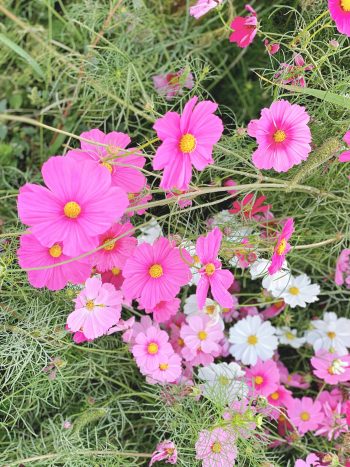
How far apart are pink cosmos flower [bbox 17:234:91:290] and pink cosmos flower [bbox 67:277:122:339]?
73mm

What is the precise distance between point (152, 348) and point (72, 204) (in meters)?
0.37

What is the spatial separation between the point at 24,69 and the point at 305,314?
845 millimetres

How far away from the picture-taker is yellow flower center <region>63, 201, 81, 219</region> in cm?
73

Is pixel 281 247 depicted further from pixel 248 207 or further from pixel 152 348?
pixel 152 348

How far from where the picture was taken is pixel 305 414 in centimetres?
112

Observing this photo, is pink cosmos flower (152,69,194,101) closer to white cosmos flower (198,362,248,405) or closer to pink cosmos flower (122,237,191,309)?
pink cosmos flower (122,237,191,309)

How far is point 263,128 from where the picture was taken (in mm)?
828

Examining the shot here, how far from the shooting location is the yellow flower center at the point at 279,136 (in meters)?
0.83

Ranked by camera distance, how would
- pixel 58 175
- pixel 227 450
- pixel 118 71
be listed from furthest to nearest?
pixel 118 71, pixel 227 450, pixel 58 175

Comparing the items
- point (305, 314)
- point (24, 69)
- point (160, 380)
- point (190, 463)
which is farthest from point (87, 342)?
point (24, 69)

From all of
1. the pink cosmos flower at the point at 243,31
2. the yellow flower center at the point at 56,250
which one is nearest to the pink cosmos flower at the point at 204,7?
the pink cosmos flower at the point at 243,31

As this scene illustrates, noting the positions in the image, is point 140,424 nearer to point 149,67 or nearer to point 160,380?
point 160,380

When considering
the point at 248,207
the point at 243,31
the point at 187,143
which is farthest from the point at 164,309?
the point at 243,31

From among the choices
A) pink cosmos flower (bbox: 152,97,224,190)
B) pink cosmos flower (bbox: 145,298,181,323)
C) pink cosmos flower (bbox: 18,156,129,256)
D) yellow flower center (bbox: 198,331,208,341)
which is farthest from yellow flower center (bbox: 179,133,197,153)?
yellow flower center (bbox: 198,331,208,341)
